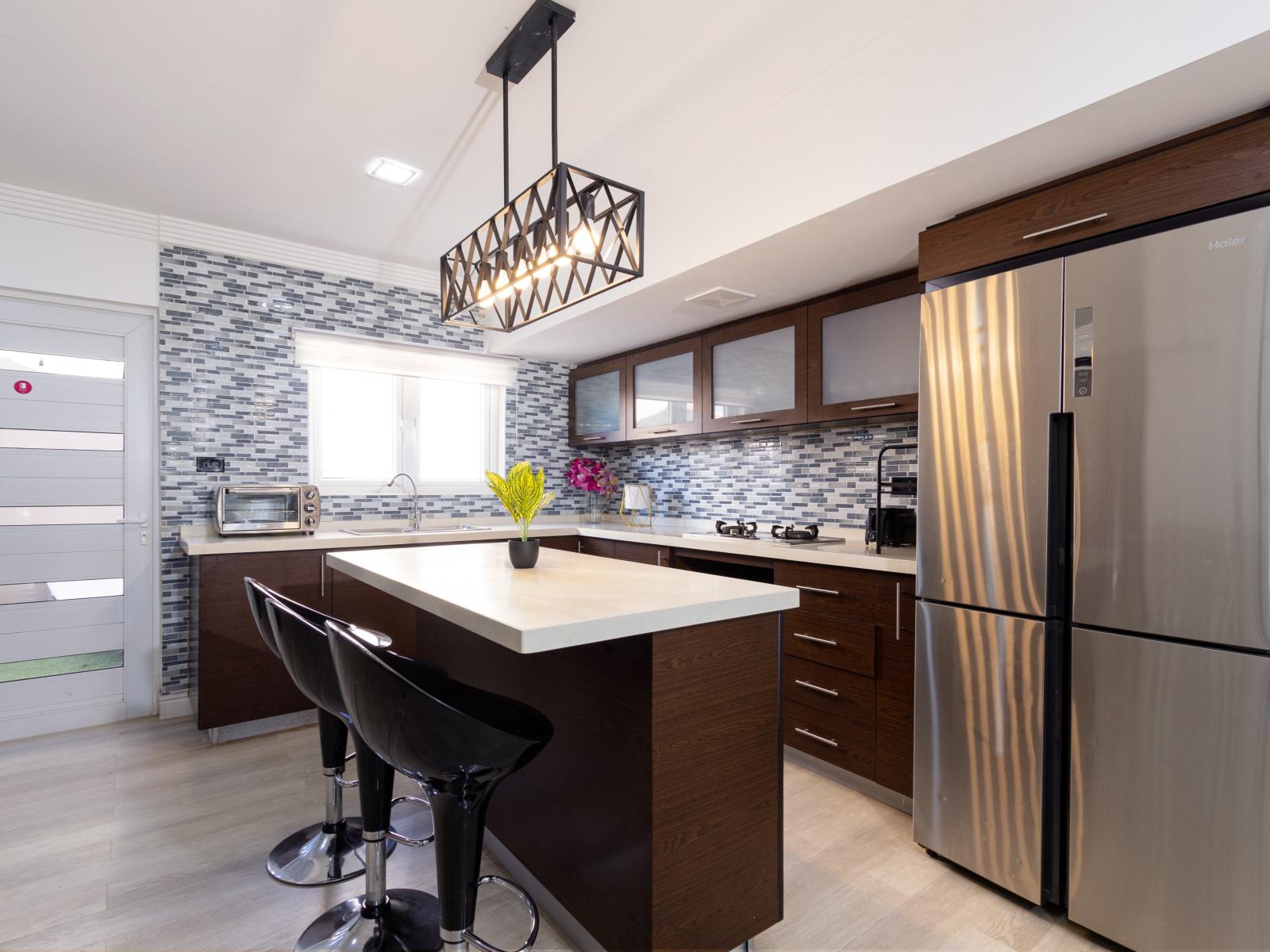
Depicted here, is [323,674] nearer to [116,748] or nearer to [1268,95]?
[116,748]

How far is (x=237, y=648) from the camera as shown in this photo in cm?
302

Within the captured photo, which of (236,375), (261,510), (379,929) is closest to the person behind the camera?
(379,929)

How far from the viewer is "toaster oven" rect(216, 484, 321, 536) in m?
3.22

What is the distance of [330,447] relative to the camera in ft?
13.0

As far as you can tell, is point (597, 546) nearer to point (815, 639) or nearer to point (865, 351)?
point (815, 639)

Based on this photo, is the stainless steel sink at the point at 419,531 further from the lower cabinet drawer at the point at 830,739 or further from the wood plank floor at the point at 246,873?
the lower cabinet drawer at the point at 830,739

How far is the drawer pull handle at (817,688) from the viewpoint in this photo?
262cm

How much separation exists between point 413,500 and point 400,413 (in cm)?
56

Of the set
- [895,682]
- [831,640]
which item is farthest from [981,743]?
[831,640]

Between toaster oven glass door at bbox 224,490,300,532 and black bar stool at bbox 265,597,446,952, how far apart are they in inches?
70.7

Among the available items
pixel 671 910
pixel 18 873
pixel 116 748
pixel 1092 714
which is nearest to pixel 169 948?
pixel 18 873

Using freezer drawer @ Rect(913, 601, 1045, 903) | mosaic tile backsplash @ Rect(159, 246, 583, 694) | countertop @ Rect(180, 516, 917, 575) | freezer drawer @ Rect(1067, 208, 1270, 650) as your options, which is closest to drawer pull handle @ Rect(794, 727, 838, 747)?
freezer drawer @ Rect(913, 601, 1045, 903)

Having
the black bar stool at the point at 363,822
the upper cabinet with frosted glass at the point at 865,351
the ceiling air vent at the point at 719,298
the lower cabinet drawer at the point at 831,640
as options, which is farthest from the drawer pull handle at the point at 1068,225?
the black bar stool at the point at 363,822

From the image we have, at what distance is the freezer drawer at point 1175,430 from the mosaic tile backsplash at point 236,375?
11.8ft
